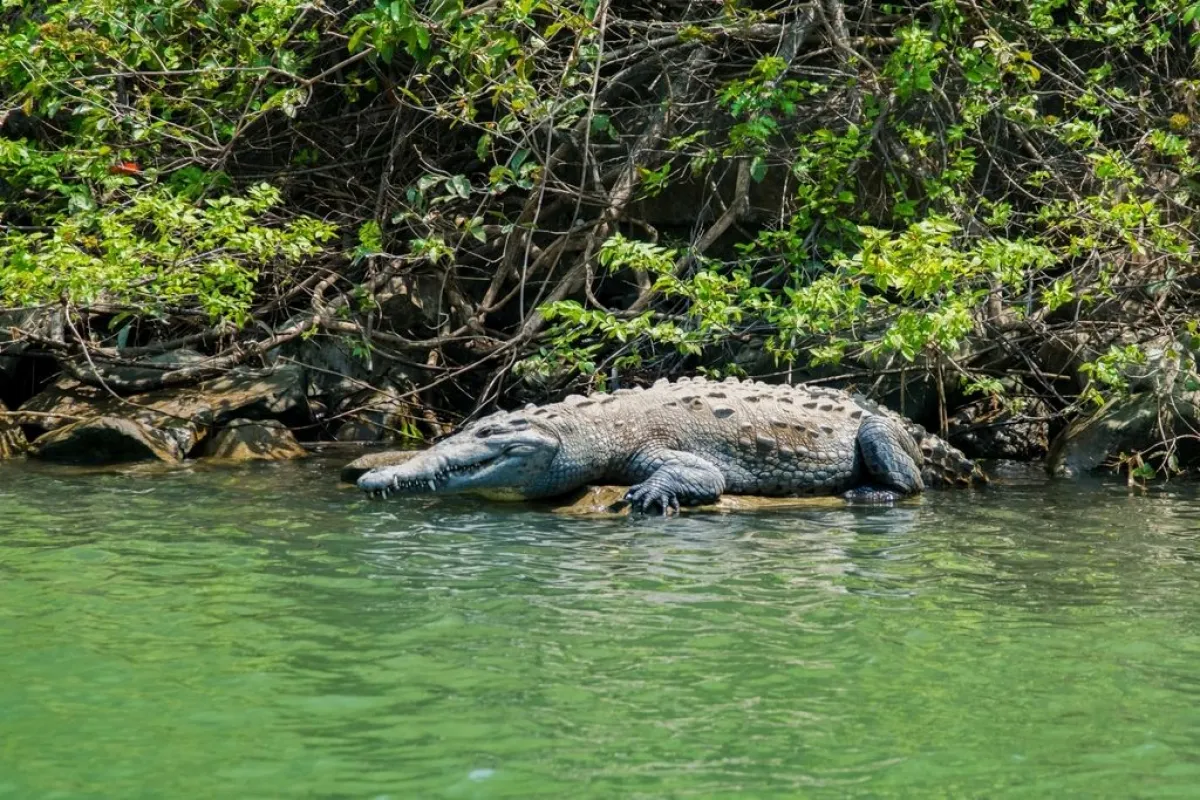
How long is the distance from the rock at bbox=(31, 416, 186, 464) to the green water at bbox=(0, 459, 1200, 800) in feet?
7.44

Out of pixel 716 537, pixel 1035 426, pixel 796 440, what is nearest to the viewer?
pixel 716 537

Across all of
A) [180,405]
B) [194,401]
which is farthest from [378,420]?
[180,405]

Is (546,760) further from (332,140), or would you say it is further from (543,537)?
(332,140)

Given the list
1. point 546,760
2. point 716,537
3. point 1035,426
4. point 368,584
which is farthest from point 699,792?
point 1035,426

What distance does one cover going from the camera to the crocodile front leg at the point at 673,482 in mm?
8727

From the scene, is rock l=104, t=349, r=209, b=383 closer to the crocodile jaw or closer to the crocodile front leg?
the crocodile jaw

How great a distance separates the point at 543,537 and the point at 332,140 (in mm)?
6316

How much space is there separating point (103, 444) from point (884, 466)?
5.37m

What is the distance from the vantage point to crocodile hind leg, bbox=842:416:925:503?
9.37m

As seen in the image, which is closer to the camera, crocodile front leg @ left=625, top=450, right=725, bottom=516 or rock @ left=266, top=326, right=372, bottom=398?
crocodile front leg @ left=625, top=450, right=725, bottom=516

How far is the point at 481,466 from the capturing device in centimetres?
903

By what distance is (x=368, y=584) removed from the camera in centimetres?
652

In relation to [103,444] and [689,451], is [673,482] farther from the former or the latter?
[103,444]

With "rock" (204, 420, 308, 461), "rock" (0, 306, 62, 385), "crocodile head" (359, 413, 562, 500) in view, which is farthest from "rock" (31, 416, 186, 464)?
"crocodile head" (359, 413, 562, 500)
